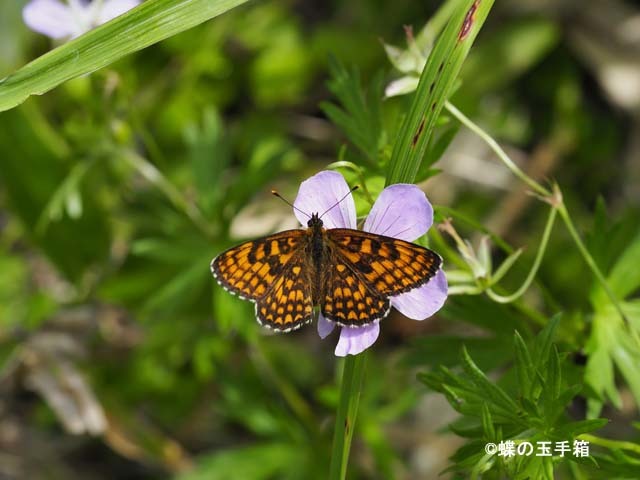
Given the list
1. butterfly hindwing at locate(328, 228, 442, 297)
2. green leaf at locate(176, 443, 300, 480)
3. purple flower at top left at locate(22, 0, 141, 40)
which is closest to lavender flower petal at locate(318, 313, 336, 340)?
butterfly hindwing at locate(328, 228, 442, 297)

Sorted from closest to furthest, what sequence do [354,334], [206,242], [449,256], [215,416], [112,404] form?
[354,334], [449,256], [206,242], [112,404], [215,416]

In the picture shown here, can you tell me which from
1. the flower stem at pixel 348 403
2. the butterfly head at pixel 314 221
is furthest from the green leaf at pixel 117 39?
the flower stem at pixel 348 403

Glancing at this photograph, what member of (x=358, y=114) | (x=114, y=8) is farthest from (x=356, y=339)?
(x=114, y=8)

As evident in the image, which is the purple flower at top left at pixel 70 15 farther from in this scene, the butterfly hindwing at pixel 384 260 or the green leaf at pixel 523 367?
the green leaf at pixel 523 367

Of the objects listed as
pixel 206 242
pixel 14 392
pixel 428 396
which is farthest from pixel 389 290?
pixel 14 392

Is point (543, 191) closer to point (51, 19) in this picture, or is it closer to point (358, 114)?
point (358, 114)

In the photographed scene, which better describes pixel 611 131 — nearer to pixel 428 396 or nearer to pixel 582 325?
pixel 428 396
